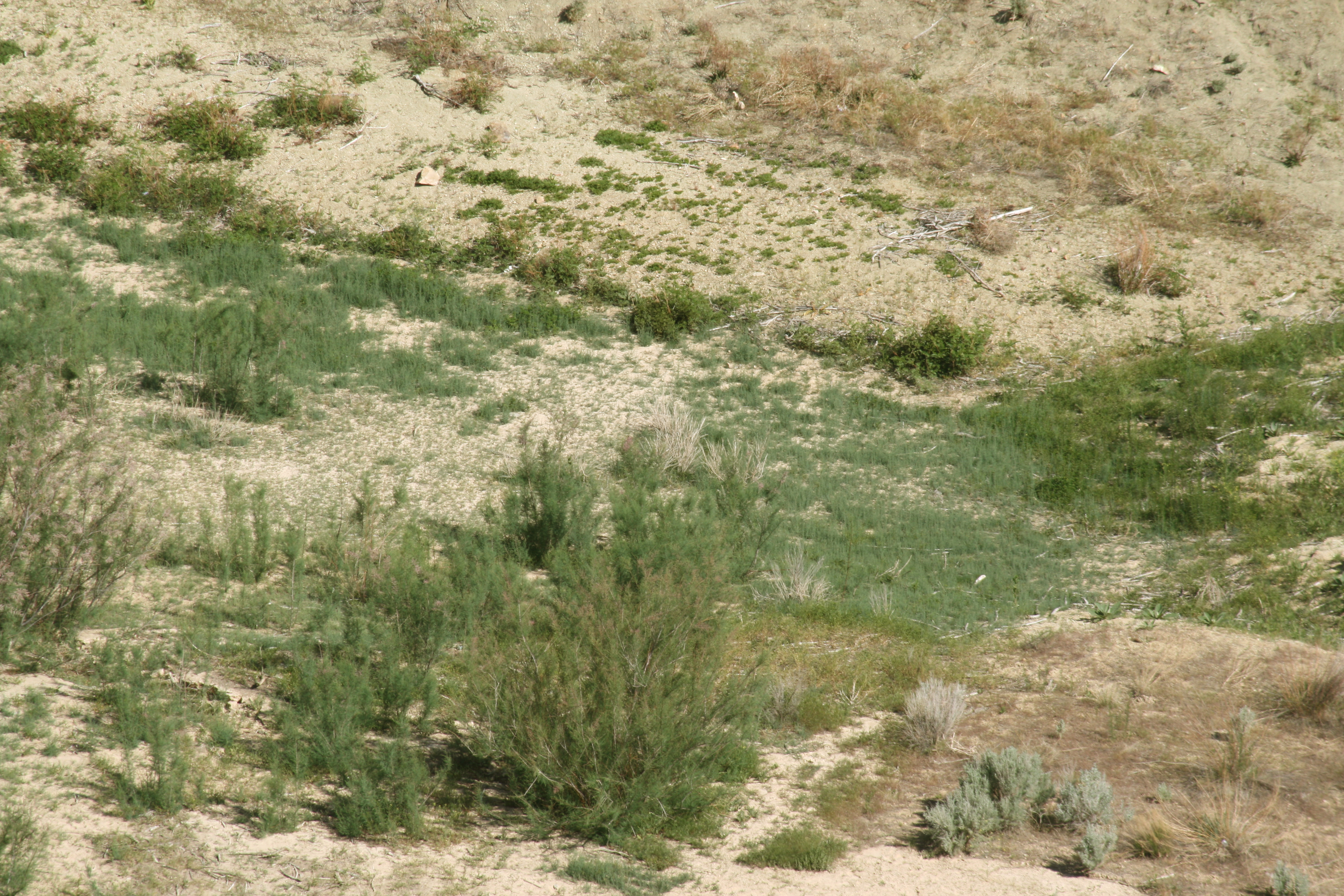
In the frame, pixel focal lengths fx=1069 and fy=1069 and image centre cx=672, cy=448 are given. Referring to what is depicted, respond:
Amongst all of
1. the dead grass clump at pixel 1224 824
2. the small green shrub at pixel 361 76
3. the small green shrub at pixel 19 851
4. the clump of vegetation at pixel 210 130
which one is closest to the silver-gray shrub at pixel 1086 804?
the dead grass clump at pixel 1224 824

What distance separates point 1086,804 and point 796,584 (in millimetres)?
3280

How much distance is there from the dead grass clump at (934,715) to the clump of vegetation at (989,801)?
50 cm

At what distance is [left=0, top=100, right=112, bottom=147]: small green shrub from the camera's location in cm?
1520

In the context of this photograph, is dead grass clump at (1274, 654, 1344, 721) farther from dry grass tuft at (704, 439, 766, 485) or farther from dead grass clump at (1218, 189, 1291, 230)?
dead grass clump at (1218, 189, 1291, 230)

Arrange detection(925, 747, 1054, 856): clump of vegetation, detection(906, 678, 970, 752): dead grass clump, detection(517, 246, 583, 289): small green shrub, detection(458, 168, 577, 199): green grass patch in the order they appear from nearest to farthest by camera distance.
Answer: detection(925, 747, 1054, 856): clump of vegetation < detection(906, 678, 970, 752): dead grass clump < detection(517, 246, 583, 289): small green shrub < detection(458, 168, 577, 199): green grass patch

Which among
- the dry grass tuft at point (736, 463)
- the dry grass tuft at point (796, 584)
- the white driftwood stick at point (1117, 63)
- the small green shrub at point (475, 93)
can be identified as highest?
the white driftwood stick at point (1117, 63)

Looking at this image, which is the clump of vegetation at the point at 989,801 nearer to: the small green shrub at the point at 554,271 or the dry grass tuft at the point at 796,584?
the dry grass tuft at the point at 796,584

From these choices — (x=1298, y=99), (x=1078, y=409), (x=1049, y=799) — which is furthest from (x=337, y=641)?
(x=1298, y=99)

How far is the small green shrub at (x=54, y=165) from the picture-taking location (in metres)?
14.6

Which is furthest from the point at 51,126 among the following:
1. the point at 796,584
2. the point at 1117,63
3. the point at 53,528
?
the point at 1117,63

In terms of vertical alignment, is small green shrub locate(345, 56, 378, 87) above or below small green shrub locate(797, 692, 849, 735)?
above

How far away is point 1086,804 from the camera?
515cm

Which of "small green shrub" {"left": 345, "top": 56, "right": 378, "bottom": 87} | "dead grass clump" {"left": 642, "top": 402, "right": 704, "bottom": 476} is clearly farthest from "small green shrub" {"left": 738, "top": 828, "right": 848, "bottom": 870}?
"small green shrub" {"left": 345, "top": 56, "right": 378, "bottom": 87}

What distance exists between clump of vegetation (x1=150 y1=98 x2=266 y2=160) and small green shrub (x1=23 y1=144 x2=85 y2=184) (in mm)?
1250
